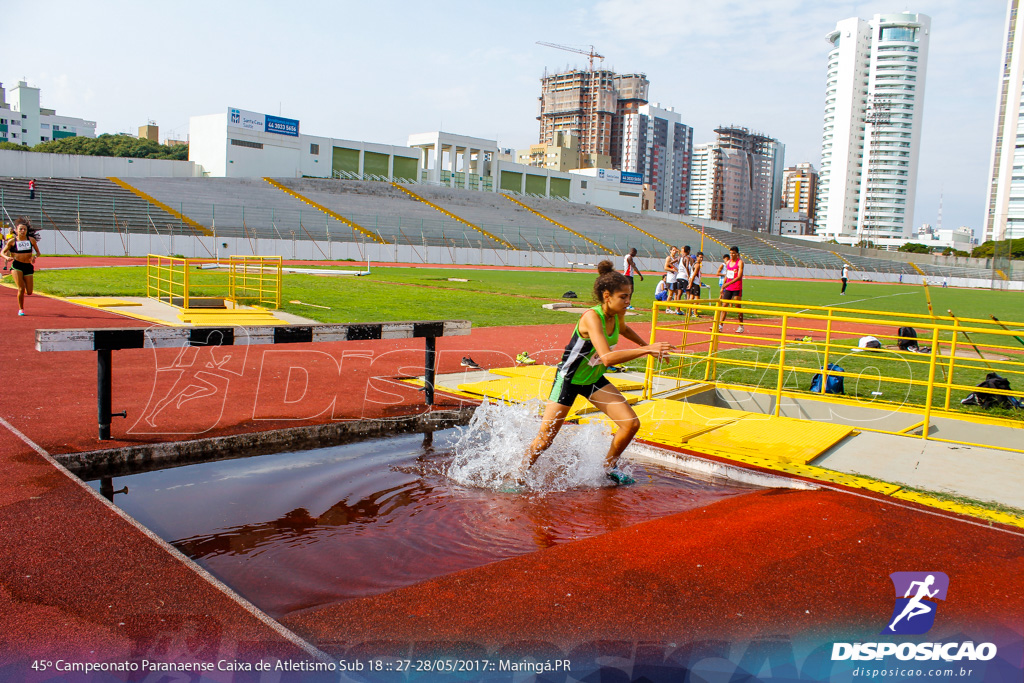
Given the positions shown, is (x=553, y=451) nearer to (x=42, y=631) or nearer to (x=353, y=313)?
(x=42, y=631)

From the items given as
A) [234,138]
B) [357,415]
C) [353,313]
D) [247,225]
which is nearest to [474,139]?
[234,138]

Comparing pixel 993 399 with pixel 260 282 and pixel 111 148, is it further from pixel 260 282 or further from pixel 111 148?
pixel 111 148

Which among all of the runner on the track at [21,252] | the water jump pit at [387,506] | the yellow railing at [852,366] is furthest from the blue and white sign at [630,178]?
the water jump pit at [387,506]

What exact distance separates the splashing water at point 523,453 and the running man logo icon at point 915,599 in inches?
94.7

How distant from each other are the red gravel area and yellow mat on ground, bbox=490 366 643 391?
446 centimetres

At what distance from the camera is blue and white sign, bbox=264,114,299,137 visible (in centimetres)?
6950

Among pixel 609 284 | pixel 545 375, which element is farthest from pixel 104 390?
pixel 545 375

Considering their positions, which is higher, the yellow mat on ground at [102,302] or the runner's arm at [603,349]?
the runner's arm at [603,349]

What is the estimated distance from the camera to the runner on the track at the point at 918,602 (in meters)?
3.54

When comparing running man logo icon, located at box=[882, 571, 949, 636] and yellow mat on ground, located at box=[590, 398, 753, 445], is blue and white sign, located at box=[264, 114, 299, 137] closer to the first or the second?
yellow mat on ground, located at box=[590, 398, 753, 445]

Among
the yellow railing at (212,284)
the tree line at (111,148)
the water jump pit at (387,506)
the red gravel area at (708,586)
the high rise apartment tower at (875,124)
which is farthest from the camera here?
the high rise apartment tower at (875,124)

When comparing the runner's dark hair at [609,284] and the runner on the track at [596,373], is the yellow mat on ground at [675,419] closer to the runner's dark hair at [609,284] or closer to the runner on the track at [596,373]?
the runner on the track at [596,373]

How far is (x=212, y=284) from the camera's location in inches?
895

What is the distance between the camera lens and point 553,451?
257 inches
